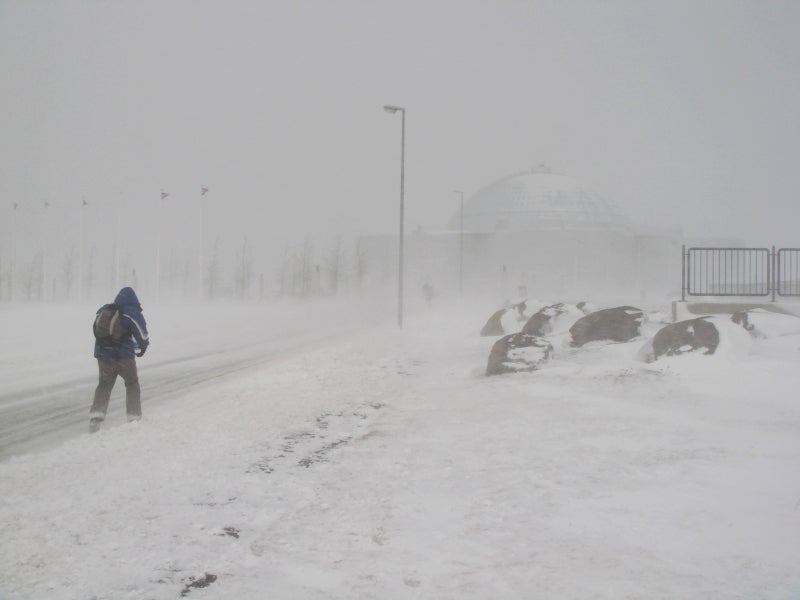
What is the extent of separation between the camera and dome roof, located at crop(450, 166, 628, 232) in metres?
123

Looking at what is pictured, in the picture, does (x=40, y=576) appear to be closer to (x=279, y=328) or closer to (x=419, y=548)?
(x=419, y=548)

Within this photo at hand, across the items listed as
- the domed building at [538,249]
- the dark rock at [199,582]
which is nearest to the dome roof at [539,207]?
the domed building at [538,249]

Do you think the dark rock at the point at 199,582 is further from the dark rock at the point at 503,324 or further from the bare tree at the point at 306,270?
the bare tree at the point at 306,270

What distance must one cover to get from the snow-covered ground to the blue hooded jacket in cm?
95

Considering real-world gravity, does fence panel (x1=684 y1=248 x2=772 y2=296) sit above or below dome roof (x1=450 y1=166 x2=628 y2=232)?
below

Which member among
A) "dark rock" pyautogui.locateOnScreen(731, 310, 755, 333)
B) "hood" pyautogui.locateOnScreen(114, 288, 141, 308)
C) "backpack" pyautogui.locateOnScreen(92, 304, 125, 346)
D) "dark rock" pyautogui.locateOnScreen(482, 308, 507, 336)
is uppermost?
"hood" pyautogui.locateOnScreen(114, 288, 141, 308)

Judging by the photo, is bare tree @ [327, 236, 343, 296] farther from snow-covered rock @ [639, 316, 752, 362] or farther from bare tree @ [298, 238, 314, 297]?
snow-covered rock @ [639, 316, 752, 362]

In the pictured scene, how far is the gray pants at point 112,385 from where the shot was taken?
26.8ft

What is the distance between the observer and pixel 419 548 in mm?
4168

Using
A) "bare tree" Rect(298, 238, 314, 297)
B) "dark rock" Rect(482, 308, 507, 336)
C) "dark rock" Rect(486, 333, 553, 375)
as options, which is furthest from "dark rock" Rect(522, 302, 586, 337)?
"bare tree" Rect(298, 238, 314, 297)

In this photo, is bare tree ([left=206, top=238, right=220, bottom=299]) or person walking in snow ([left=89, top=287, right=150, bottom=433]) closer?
person walking in snow ([left=89, top=287, right=150, bottom=433])

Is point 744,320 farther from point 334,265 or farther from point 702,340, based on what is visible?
point 334,265

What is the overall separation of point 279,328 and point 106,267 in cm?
6197

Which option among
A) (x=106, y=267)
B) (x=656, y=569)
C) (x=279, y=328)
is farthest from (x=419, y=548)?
(x=106, y=267)
